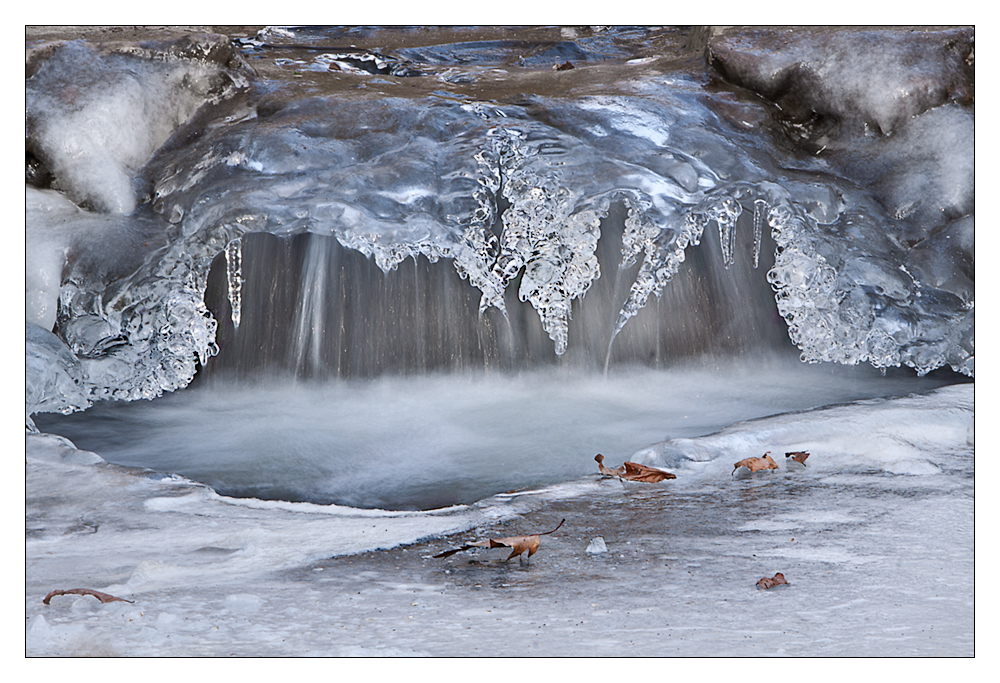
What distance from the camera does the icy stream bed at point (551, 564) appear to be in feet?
7.20

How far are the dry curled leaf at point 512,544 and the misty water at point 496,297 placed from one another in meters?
0.05

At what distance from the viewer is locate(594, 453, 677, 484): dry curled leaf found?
2.92 meters

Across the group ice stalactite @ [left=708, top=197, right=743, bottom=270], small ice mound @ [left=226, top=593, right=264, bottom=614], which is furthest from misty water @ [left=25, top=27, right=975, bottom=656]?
small ice mound @ [left=226, top=593, right=264, bottom=614]

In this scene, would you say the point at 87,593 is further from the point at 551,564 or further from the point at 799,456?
the point at 799,456

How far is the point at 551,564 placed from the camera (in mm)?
2418

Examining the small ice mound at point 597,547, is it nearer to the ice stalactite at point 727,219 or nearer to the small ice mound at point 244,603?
the small ice mound at point 244,603

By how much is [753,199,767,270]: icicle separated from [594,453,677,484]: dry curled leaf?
43.7 inches

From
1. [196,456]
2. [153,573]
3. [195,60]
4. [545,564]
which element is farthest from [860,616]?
[195,60]

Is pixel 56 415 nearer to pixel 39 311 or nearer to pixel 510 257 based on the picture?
pixel 39 311

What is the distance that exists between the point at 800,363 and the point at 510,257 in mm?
1263

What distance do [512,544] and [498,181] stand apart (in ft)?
4.66

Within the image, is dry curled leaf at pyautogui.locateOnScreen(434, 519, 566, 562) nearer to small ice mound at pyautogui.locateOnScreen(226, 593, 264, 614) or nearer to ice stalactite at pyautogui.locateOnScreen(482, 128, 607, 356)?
small ice mound at pyautogui.locateOnScreen(226, 593, 264, 614)

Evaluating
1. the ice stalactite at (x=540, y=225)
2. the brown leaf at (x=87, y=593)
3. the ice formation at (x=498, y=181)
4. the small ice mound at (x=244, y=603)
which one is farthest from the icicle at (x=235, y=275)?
the small ice mound at (x=244, y=603)

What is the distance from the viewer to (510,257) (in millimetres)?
3393
